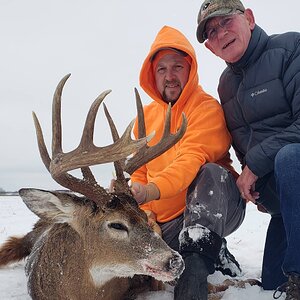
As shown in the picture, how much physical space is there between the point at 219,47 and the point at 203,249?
203cm

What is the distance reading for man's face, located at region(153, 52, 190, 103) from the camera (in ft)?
16.1

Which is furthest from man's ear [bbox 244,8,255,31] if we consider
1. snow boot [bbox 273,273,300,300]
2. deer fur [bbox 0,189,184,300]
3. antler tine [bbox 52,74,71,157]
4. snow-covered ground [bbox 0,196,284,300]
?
snow-covered ground [bbox 0,196,284,300]

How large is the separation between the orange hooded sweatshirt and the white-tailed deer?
546 mm

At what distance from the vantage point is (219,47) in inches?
171

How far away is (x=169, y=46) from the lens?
4758mm

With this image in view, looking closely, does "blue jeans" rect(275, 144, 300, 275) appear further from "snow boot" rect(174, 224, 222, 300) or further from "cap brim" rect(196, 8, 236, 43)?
"cap brim" rect(196, 8, 236, 43)

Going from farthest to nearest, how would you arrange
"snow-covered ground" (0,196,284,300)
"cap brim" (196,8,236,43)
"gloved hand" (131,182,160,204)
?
"cap brim" (196,8,236,43) → "snow-covered ground" (0,196,284,300) → "gloved hand" (131,182,160,204)

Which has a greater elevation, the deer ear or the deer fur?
the deer ear

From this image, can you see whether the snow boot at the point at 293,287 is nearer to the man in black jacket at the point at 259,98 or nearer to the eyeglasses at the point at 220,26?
the man in black jacket at the point at 259,98

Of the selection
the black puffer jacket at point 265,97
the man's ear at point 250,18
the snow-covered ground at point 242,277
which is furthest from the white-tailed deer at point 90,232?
the man's ear at point 250,18

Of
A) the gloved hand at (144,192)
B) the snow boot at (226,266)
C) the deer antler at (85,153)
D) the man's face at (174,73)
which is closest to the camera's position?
the deer antler at (85,153)

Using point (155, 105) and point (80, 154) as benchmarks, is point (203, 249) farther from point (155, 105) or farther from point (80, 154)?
point (155, 105)

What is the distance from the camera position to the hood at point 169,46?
15.6 ft

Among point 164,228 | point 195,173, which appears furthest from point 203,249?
point 164,228
